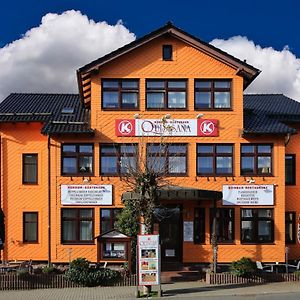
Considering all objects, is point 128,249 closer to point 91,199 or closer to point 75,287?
point 75,287

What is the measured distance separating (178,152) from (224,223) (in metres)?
3.77

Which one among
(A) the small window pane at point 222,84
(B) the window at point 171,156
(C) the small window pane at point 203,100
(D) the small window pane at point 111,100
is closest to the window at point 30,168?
(D) the small window pane at point 111,100

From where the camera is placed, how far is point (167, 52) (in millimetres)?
26562

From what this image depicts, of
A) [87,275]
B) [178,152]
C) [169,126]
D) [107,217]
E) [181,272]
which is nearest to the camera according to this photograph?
[87,275]

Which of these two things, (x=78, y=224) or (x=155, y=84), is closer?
(x=78, y=224)

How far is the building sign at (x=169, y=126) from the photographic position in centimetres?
2603

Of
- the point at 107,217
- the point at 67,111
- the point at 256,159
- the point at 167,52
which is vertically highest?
the point at 167,52

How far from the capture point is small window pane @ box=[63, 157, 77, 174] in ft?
86.4

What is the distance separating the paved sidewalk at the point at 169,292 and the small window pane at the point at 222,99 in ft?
28.1

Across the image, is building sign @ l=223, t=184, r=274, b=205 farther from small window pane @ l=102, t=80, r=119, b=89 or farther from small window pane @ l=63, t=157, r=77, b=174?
small window pane @ l=63, t=157, r=77, b=174

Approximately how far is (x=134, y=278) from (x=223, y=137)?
8.07 m

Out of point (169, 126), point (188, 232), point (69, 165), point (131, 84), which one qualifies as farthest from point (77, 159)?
point (188, 232)

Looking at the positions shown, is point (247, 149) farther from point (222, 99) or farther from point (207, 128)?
point (222, 99)

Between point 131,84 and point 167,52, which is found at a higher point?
point 167,52
